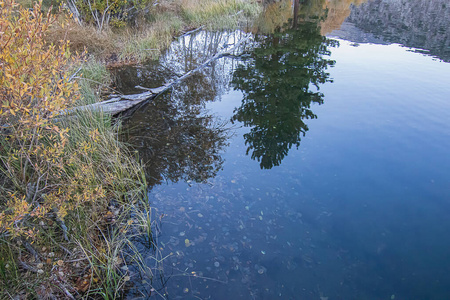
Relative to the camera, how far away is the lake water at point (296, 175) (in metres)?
4.07

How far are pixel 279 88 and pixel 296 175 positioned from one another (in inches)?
186

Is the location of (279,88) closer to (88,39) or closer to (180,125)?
(180,125)

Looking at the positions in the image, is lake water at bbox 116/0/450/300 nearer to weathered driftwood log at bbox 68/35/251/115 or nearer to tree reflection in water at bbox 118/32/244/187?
tree reflection in water at bbox 118/32/244/187

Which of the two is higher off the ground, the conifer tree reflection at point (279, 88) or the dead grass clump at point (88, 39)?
the dead grass clump at point (88, 39)

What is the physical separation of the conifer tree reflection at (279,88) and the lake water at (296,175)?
0.06 m

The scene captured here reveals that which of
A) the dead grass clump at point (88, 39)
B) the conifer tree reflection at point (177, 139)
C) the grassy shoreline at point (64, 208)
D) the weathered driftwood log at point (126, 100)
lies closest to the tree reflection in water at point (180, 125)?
the conifer tree reflection at point (177, 139)

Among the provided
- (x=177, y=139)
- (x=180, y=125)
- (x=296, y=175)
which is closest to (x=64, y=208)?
(x=177, y=139)

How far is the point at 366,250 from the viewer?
4484mm

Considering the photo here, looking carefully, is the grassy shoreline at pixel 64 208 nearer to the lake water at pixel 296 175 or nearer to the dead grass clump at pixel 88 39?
the lake water at pixel 296 175

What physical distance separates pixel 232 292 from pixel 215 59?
10388mm

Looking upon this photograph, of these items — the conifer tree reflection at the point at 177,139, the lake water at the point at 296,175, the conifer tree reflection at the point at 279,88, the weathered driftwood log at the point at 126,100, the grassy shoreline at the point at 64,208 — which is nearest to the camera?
the grassy shoreline at the point at 64,208

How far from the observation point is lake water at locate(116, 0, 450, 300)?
Result: 4.07m

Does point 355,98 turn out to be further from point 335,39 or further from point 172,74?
point 335,39

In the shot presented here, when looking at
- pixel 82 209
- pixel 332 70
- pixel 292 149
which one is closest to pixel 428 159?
pixel 292 149
